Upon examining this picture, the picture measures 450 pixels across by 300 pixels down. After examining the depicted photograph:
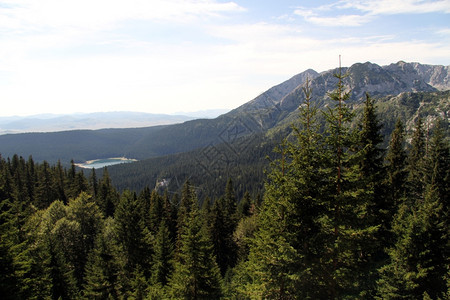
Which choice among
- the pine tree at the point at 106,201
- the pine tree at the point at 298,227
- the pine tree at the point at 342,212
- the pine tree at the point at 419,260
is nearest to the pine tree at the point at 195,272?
the pine tree at the point at 298,227

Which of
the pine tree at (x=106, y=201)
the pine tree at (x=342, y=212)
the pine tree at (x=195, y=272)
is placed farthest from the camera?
the pine tree at (x=106, y=201)

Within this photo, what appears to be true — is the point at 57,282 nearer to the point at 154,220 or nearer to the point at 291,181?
the point at 154,220

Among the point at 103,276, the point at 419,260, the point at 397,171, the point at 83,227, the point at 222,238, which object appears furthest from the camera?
the point at 222,238

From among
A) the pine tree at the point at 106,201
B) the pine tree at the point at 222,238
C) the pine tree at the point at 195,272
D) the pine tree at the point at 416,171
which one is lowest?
the pine tree at the point at 222,238

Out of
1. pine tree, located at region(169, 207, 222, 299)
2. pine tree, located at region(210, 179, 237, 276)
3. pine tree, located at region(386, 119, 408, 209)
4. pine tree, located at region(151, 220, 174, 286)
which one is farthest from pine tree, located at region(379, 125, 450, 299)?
pine tree, located at region(210, 179, 237, 276)

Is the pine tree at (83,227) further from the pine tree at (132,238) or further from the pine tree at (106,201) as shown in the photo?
the pine tree at (106,201)

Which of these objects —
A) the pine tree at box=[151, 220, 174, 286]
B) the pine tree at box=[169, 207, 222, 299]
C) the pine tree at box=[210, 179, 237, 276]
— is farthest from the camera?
the pine tree at box=[210, 179, 237, 276]

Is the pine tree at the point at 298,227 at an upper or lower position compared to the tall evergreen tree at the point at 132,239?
upper

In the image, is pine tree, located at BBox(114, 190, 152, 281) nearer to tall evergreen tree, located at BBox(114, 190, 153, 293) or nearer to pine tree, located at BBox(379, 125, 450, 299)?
tall evergreen tree, located at BBox(114, 190, 153, 293)

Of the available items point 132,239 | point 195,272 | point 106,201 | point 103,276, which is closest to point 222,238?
point 132,239

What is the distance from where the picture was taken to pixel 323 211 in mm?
13969

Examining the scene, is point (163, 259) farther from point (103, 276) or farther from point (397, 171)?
point (397, 171)

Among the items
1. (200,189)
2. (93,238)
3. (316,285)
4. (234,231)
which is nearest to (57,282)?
(93,238)

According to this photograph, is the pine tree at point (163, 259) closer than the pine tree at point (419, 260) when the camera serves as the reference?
No
